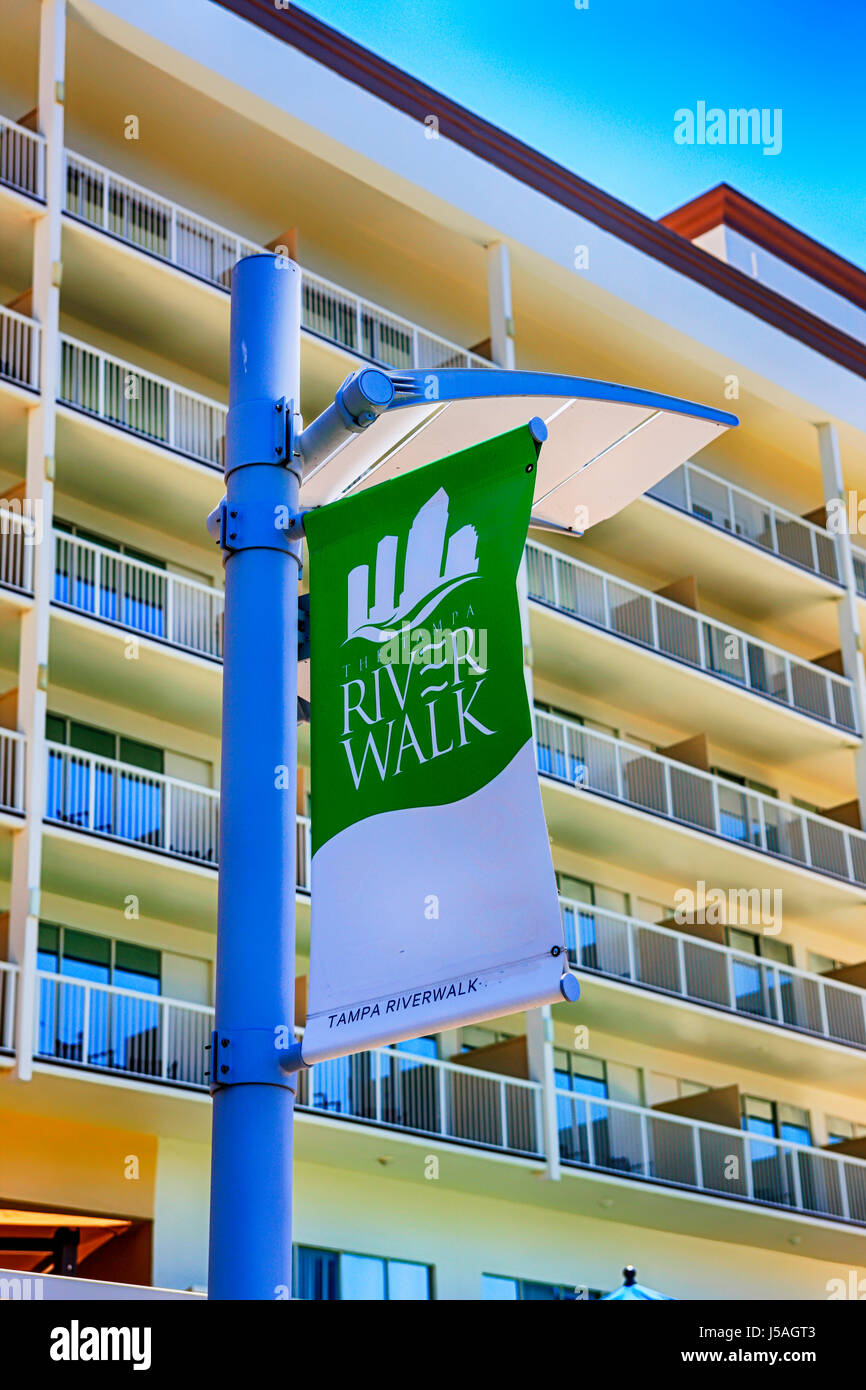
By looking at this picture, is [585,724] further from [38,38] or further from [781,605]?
[38,38]

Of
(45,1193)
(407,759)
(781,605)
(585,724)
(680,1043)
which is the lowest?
(407,759)

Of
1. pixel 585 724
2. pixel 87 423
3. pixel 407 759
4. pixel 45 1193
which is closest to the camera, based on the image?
pixel 407 759

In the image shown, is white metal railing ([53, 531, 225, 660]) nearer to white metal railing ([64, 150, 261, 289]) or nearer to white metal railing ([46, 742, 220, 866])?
white metal railing ([46, 742, 220, 866])

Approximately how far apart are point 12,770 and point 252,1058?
54.3 feet

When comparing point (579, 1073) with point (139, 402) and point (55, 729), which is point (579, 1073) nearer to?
point (55, 729)

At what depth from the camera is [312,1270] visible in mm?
23906

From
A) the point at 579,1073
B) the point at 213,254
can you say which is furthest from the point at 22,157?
the point at 579,1073

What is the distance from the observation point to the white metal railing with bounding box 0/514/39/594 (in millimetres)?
21891

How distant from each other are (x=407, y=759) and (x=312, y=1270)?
1973cm

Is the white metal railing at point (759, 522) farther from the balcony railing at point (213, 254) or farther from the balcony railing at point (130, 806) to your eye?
the balcony railing at point (130, 806)

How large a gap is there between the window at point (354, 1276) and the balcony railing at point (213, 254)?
42.9 ft

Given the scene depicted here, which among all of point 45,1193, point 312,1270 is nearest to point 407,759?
point 45,1193

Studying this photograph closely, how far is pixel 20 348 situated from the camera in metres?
23.2

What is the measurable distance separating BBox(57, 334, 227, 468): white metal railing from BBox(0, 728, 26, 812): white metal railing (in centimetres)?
491
